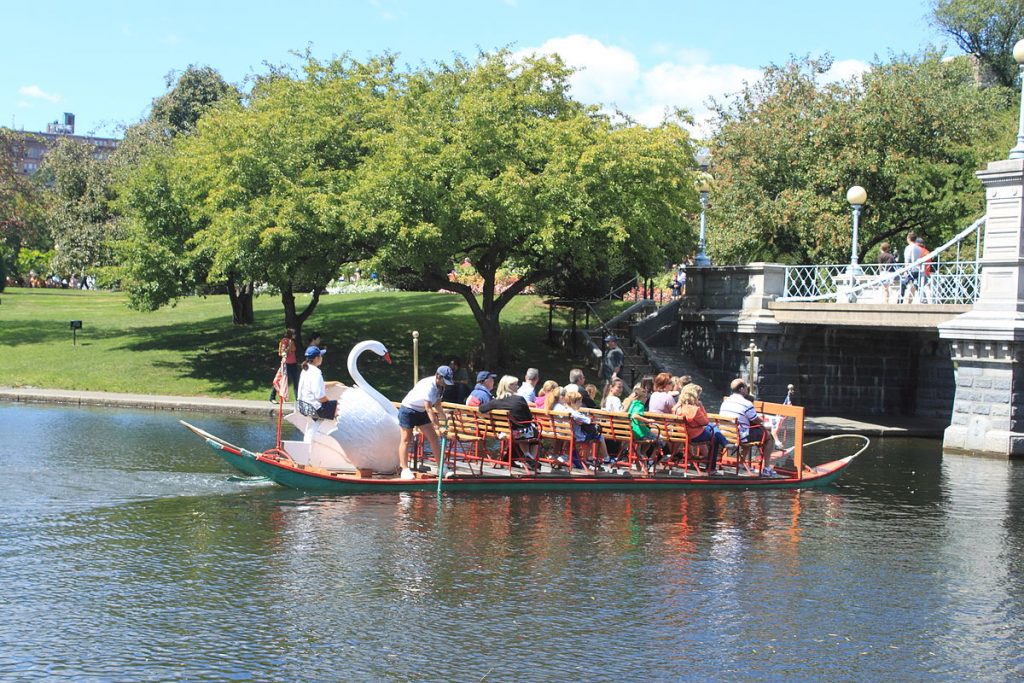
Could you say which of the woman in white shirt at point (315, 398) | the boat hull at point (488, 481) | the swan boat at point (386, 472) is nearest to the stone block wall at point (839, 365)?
the boat hull at point (488, 481)

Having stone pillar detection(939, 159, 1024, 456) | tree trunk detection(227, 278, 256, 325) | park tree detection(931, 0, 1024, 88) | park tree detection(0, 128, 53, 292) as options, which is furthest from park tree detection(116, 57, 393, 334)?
park tree detection(931, 0, 1024, 88)

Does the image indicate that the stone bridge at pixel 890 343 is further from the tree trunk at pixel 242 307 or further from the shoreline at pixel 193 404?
the tree trunk at pixel 242 307

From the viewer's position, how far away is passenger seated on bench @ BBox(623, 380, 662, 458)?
17.8 m

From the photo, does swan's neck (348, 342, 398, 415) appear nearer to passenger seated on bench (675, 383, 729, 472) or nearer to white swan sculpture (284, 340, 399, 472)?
white swan sculpture (284, 340, 399, 472)

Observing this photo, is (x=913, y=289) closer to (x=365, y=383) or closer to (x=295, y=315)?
(x=365, y=383)

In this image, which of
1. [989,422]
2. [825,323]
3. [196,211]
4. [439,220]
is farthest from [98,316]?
[989,422]

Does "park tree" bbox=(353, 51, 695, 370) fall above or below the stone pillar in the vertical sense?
above

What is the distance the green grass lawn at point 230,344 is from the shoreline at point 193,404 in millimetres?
1576

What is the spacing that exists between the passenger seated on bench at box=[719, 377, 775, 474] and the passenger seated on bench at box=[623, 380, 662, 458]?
4.21 ft

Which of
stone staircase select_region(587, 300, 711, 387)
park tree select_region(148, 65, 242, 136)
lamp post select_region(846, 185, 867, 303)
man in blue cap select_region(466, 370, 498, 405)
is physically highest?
park tree select_region(148, 65, 242, 136)

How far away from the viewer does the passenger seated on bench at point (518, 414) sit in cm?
1733

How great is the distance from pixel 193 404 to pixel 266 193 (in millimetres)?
7159

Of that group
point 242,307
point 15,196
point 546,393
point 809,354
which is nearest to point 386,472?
point 546,393

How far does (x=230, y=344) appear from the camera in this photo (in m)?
39.0
